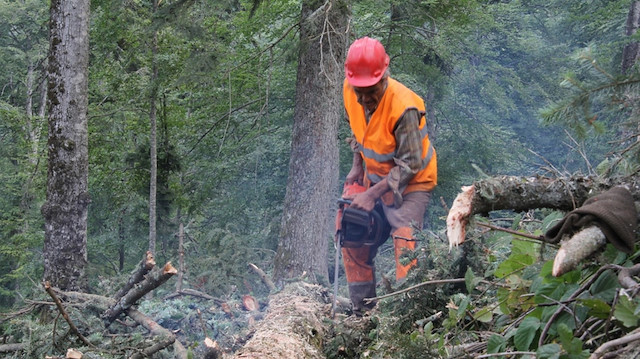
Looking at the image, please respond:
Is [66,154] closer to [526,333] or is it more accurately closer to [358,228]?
[358,228]

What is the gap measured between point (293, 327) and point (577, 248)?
2635 mm

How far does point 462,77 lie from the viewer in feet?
70.6

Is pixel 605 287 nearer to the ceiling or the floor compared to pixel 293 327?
nearer to the ceiling

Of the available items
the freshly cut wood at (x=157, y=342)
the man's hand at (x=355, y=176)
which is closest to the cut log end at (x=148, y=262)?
the freshly cut wood at (x=157, y=342)

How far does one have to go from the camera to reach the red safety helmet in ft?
17.2

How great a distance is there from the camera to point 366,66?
5250 millimetres

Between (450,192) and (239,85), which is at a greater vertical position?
(239,85)

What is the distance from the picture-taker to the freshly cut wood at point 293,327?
12.1 feet

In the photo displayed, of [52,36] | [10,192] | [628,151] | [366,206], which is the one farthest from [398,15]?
[10,192]

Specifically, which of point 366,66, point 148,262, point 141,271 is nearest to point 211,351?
point 148,262

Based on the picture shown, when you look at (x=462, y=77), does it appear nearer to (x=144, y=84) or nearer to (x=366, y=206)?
(x=144, y=84)

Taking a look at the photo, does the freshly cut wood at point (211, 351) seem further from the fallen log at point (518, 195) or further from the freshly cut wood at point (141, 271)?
the fallen log at point (518, 195)

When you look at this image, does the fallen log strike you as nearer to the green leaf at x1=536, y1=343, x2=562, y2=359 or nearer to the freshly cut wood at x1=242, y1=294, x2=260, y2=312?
the green leaf at x1=536, y1=343, x2=562, y2=359

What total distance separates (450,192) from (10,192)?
1309 centimetres
